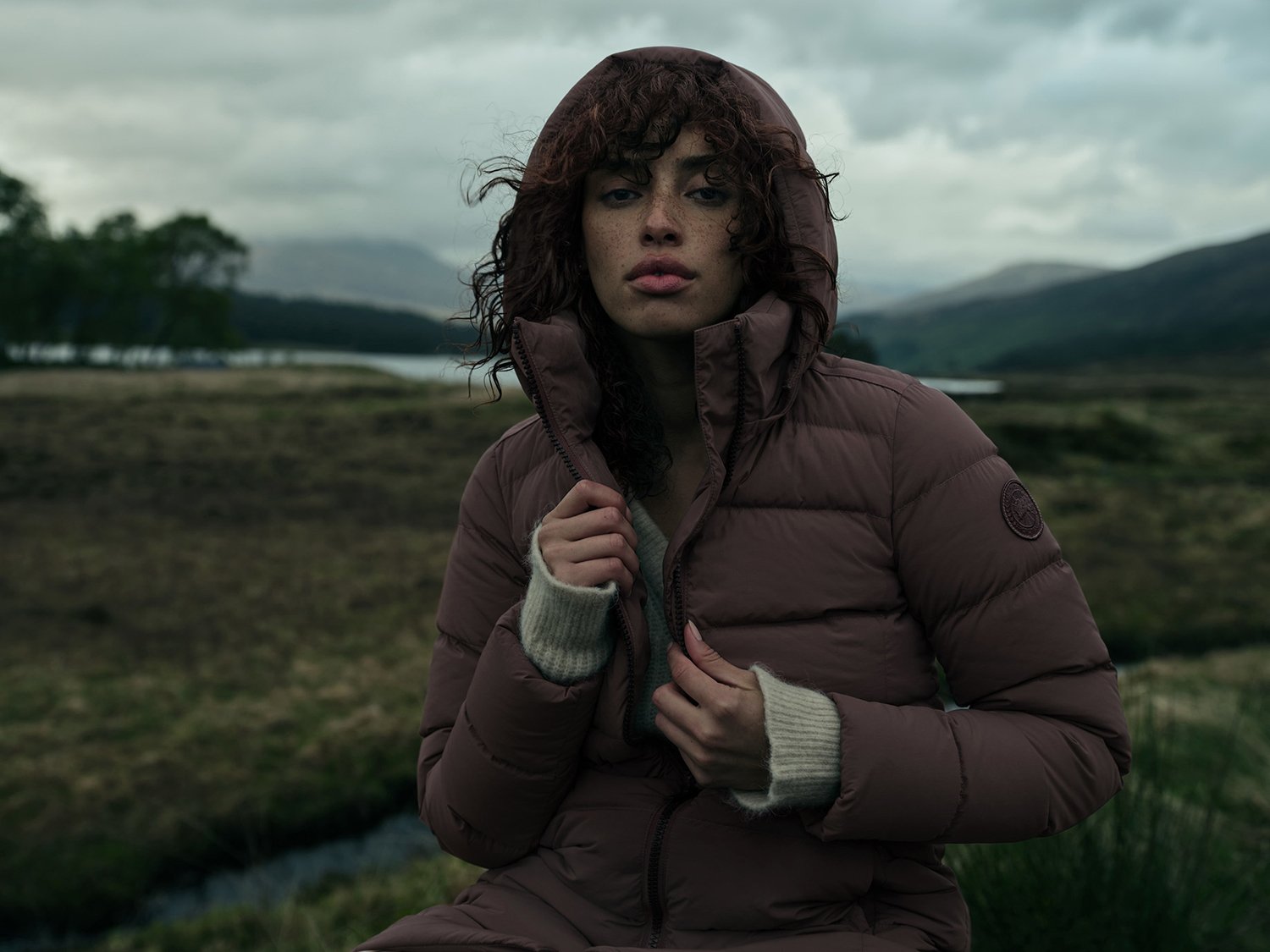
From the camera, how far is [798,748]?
6.02ft

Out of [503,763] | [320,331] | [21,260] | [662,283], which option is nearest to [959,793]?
[503,763]

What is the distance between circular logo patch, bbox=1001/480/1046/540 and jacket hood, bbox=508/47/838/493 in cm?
46

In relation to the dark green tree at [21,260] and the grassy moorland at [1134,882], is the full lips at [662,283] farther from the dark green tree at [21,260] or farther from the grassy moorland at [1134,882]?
the dark green tree at [21,260]

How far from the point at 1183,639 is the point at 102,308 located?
68.3 meters

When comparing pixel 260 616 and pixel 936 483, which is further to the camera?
pixel 260 616

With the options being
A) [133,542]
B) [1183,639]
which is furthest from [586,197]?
[133,542]

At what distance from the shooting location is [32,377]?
4781cm

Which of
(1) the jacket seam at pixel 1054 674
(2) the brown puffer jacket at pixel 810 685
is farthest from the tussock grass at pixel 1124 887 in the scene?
(1) the jacket seam at pixel 1054 674

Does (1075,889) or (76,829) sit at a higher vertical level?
(1075,889)

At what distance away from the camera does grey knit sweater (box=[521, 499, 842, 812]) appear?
1830 mm

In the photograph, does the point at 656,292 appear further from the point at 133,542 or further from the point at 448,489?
the point at 448,489

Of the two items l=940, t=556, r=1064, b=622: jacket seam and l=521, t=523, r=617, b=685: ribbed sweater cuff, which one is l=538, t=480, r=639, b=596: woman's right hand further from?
l=940, t=556, r=1064, b=622: jacket seam

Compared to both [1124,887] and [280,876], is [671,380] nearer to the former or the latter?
[1124,887]

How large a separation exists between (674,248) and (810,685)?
0.91 m
